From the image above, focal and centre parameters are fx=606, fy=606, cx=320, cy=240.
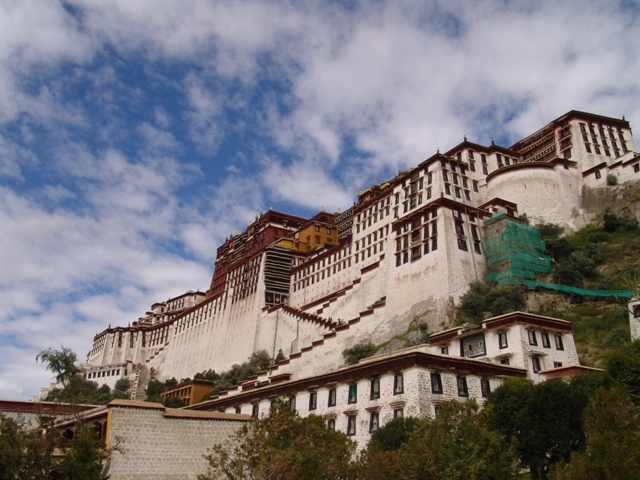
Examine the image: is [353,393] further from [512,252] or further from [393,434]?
[512,252]

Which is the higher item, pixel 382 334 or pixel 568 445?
pixel 382 334

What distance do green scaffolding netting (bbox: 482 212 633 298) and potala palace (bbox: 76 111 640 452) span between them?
900mm

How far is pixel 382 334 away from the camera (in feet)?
156

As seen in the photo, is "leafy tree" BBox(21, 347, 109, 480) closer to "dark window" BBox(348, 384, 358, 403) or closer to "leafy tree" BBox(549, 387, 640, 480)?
"leafy tree" BBox(549, 387, 640, 480)

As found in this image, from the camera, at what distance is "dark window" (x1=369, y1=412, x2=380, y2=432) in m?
29.2

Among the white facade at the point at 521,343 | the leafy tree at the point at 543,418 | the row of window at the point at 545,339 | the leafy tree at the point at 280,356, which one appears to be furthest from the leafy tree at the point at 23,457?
the leafy tree at the point at 280,356

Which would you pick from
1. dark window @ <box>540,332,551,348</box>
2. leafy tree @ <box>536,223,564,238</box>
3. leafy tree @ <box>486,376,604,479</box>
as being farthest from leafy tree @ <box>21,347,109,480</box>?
leafy tree @ <box>536,223,564,238</box>

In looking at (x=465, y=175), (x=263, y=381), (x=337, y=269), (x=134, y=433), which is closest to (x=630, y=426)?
(x=134, y=433)

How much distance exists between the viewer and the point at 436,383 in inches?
1139

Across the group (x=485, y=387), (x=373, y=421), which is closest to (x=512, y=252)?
(x=485, y=387)

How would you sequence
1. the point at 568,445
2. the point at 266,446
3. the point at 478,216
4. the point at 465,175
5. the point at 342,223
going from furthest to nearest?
the point at 342,223 < the point at 465,175 < the point at 478,216 < the point at 568,445 < the point at 266,446

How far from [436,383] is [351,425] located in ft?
16.2

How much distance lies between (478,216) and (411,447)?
122ft

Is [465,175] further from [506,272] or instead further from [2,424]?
[2,424]
